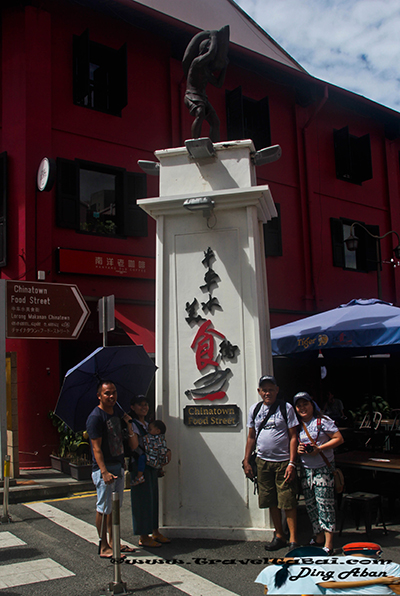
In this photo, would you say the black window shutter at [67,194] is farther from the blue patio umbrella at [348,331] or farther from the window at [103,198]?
the blue patio umbrella at [348,331]

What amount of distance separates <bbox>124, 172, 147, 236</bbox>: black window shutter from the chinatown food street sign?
10.0 feet

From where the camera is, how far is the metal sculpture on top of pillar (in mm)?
7445

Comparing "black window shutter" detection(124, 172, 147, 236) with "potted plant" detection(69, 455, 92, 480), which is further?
A: "black window shutter" detection(124, 172, 147, 236)

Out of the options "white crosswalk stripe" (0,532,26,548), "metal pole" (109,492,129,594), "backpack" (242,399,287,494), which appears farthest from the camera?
"white crosswalk stripe" (0,532,26,548)

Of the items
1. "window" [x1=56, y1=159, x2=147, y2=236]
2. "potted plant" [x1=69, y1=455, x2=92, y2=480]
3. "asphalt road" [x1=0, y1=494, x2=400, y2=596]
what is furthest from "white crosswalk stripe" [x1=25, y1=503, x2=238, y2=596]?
"window" [x1=56, y1=159, x2=147, y2=236]

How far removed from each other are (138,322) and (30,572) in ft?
24.2

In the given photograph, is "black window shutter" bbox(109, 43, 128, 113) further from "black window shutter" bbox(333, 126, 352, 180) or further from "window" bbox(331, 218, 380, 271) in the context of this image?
"black window shutter" bbox(333, 126, 352, 180)

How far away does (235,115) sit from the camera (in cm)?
1555

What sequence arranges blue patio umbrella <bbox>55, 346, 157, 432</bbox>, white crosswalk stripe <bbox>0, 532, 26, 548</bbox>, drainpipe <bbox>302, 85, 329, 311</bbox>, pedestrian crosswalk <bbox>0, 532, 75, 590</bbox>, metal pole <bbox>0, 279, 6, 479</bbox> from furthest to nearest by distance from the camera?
drainpipe <bbox>302, 85, 329, 311</bbox> → metal pole <bbox>0, 279, 6, 479</bbox> → blue patio umbrella <bbox>55, 346, 157, 432</bbox> → white crosswalk stripe <bbox>0, 532, 26, 548</bbox> → pedestrian crosswalk <bbox>0, 532, 75, 590</bbox>

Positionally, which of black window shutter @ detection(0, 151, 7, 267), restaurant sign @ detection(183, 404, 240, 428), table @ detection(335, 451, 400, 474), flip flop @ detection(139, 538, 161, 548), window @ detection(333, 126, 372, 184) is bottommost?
flip flop @ detection(139, 538, 161, 548)

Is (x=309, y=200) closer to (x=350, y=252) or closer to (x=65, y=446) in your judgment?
(x=350, y=252)

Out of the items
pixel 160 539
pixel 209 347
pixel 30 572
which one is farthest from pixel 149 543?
pixel 209 347

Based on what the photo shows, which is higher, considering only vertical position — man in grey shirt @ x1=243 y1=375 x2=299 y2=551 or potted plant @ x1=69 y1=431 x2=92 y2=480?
man in grey shirt @ x1=243 y1=375 x2=299 y2=551

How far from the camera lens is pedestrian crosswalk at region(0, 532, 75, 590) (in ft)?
16.3
